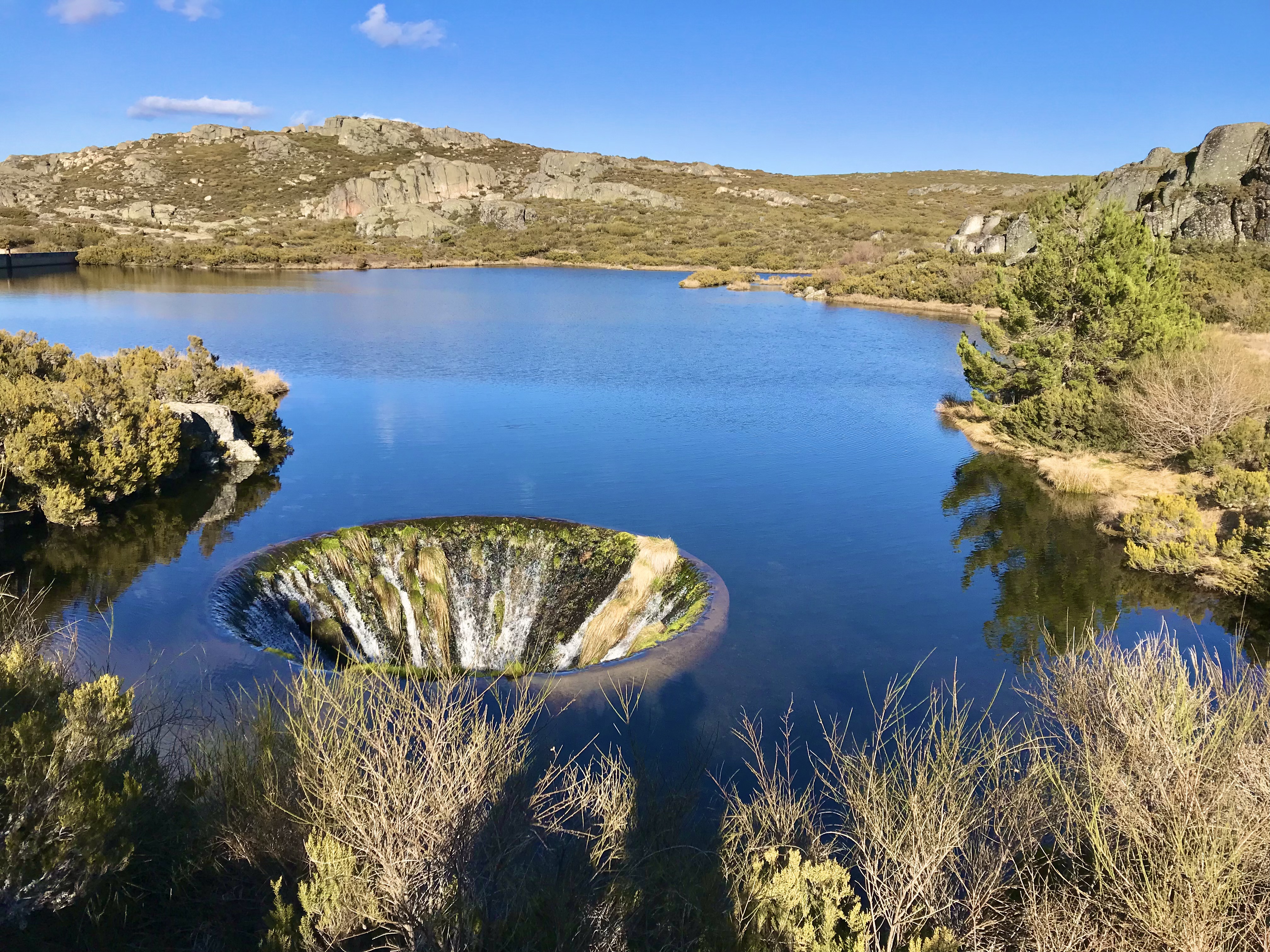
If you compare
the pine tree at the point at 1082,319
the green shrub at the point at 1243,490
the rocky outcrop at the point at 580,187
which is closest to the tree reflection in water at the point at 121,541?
the green shrub at the point at 1243,490

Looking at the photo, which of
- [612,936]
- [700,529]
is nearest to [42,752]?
[612,936]

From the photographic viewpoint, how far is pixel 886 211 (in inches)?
4719

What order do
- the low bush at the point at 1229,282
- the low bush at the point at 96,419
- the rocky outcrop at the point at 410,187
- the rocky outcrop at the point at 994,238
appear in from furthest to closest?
the rocky outcrop at the point at 410,187 < the rocky outcrop at the point at 994,238 < the low bush at the point at 1229,282 < the low bush at the point at 96,419

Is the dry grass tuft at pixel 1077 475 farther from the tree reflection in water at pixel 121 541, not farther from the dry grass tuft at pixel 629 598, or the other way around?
the tree reflection in water at pixel 121 541

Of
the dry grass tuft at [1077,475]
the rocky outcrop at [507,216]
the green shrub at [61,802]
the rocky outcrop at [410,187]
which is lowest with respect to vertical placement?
the dry grass tuft at [1077,475]

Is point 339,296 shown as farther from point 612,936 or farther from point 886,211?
point 886,211

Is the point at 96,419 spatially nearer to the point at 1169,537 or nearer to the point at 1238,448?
the point at 1169,537

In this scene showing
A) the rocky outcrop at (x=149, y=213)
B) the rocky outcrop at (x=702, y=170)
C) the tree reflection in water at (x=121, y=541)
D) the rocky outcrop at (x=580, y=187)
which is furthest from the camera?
the rocky outcrop at (x=702, y=170)

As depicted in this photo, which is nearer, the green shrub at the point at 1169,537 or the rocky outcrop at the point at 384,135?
the green shrub at the point at 1169,537

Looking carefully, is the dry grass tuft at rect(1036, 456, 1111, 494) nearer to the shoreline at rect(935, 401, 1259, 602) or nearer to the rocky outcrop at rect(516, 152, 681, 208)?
the shoreline at rect(935, 401, 1259, 602)

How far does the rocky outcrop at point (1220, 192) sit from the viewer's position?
4916cm

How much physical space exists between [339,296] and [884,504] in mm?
44727

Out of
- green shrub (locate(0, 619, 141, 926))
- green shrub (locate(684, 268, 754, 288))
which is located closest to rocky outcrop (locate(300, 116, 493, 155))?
green shrub (locate(684, 268, 754, 288))

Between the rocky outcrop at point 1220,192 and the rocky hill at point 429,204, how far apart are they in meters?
23.7
